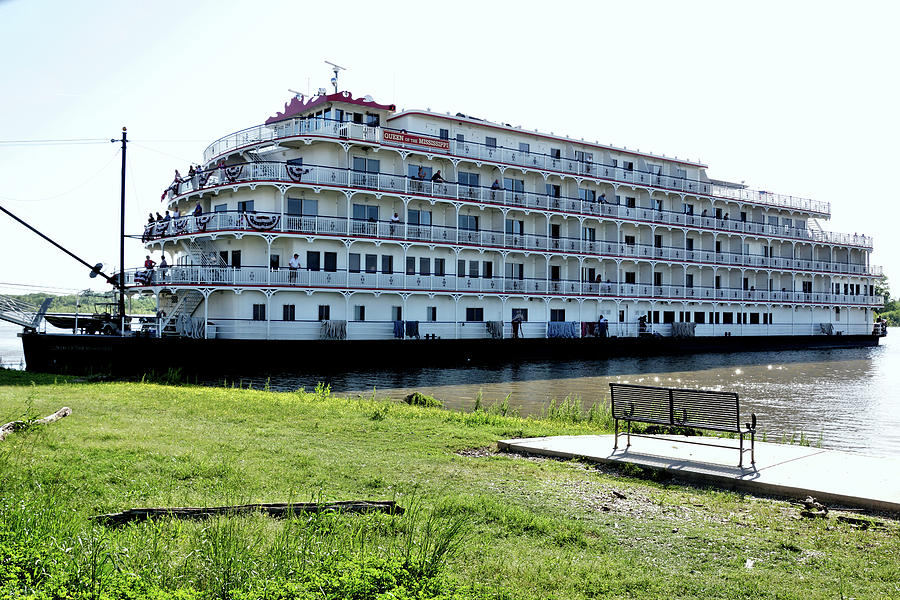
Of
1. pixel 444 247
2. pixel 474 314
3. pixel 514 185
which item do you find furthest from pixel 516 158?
pixel 474 314

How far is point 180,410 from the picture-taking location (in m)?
15.1

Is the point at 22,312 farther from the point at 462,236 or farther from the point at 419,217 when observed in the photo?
the point at 462,236

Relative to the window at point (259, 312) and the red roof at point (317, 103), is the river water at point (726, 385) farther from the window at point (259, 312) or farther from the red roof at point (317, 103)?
the red roof at point (317, 103)

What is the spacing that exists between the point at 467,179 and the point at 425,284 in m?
8.21

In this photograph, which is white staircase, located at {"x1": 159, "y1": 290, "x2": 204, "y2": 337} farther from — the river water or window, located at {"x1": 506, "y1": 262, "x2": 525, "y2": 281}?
window, located at {"x1": 506, "y1": 262, "x2": 525, "y2": 281}

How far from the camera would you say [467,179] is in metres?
45.7

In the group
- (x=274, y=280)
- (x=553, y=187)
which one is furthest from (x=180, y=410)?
(x=553, y=187)

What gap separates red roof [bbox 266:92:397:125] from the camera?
132ft

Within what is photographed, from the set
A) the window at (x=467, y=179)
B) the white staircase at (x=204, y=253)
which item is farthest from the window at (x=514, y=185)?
the white staircase at (x=204, y=253)

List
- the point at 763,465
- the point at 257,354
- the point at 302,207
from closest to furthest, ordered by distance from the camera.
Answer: the point at 763,465, the point at 257,354, the point at 302,207

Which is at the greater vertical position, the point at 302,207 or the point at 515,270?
the point at 302,207

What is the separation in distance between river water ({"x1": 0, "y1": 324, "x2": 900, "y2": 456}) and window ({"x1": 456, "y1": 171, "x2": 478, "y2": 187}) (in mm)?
11823

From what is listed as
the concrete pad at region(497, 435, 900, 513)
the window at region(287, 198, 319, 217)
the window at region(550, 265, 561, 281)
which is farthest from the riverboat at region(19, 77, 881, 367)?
the concrete pad at region(497, 435, 900, 513)

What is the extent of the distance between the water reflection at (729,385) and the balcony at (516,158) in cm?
1294
